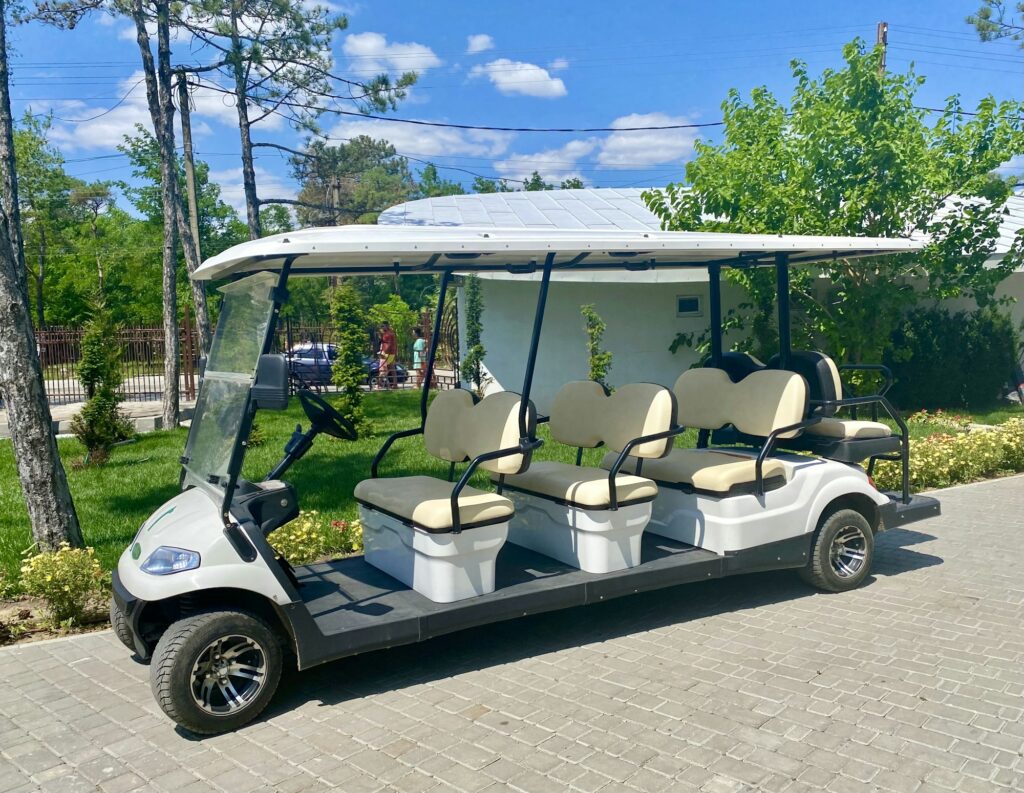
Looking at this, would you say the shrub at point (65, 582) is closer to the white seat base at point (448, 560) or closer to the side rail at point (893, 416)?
the white seat base at point (448, 560)

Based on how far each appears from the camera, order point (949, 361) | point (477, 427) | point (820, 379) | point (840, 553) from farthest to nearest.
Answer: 1. point (949, 361)
2. point (820, 379)
3. point (840, 553)
4. point (477, 427)

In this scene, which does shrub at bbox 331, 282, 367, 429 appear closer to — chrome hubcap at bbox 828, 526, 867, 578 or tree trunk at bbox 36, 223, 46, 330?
chrome hubcap at bbox 828, 526, 867, 578

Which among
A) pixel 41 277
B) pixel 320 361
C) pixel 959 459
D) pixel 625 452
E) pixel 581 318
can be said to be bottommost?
pixel 959 459

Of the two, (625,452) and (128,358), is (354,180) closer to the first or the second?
(128,358)

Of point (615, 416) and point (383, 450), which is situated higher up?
point (615, 416)

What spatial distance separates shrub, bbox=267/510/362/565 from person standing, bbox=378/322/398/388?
505 inches

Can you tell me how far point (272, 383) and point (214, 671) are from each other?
1252 millimetres

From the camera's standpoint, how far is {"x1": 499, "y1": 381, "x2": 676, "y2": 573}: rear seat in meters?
4.64

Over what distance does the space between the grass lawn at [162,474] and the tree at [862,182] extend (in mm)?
2131

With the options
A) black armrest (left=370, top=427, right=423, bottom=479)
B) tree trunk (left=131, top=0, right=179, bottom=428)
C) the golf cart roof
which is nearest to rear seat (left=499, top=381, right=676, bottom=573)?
black armrest (left=370, top=427, right=423, bottom=479)

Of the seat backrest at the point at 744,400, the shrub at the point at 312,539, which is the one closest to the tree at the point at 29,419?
the shrub at the point at 312,539

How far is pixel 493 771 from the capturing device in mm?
3389

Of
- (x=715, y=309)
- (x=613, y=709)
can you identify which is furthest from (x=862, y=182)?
(x=613, y=709)

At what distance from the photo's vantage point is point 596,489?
4.66m
